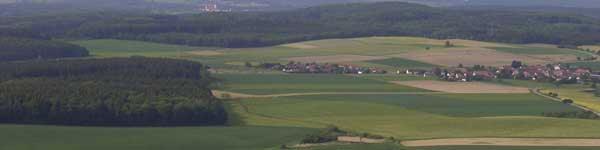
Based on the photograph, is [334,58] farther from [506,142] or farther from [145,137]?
[145,137]

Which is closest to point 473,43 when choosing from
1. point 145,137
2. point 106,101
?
point 106,101

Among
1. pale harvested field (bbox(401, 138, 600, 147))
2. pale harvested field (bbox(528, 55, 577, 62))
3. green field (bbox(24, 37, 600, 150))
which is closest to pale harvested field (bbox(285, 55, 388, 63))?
green field (bbox(24, 37, 600, 150))

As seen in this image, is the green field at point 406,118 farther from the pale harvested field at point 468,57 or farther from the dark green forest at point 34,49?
the dark green forest at point 34,49

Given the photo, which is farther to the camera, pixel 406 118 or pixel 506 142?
pixel 406 118

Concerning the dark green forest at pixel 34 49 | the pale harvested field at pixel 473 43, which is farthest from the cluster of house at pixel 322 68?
the pale harvested field at pixel 473 43

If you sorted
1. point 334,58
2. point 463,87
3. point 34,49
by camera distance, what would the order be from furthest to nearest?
1. point 334,58
2. point 34,49
3. point 463,87

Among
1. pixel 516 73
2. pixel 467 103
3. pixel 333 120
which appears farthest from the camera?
pixel 516 73
